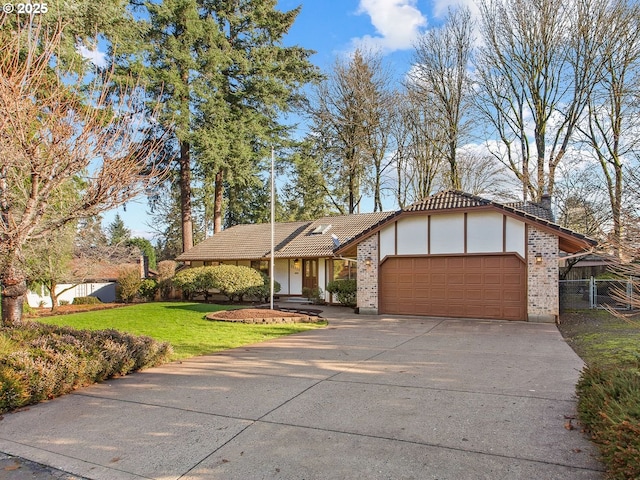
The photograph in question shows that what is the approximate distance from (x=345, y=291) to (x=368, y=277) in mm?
3201

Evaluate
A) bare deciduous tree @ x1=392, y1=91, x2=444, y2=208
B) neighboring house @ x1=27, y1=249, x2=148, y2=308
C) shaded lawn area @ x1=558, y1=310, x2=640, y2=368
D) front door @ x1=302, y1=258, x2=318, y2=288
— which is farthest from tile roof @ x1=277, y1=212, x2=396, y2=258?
neighboring house @ x1=27, y1=249, x2=148, y2=308

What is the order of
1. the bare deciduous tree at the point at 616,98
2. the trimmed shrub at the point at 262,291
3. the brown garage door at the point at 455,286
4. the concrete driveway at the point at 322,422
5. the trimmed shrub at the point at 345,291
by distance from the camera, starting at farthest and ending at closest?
the trimmed shrub at the point at 262,291 → the trimmed shrub at the point at 345,291 → the bare deciduous tree at the point at 616,98 → the brown garage door at the point at 455,286 → the concrete driveway at the point at 322,422

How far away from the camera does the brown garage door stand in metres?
13.9

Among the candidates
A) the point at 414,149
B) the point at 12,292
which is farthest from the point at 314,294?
the point at 12,292

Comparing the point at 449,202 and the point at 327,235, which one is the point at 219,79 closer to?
the point at 327,235

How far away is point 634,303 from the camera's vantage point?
4078 mm

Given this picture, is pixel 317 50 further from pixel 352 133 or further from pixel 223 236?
pixel 223 236

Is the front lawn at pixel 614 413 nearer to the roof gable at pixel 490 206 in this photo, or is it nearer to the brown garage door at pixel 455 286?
the roof gable at pixel 490 206

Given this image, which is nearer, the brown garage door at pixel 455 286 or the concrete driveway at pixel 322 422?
the concrete driveway at pixel 322 422

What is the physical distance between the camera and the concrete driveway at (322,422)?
3.63 m

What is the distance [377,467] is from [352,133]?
2624 cm

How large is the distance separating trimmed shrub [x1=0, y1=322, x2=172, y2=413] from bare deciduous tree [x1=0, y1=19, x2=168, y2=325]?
4.82 ft

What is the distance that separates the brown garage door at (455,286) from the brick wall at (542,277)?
0.27 metres

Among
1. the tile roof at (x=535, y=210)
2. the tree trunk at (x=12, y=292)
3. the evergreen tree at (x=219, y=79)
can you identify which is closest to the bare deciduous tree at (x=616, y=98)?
the tile roof at (x=535, y=210)
